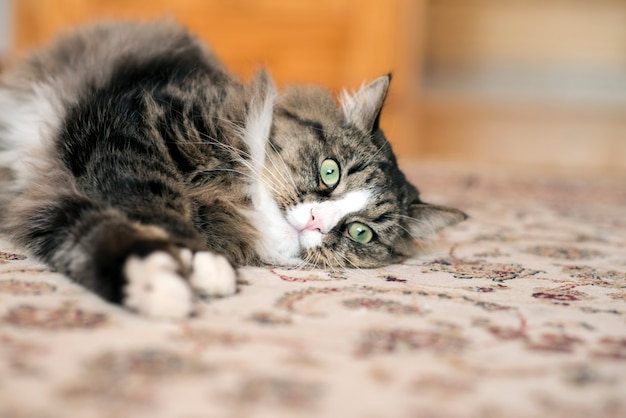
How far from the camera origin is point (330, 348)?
946 millimetres

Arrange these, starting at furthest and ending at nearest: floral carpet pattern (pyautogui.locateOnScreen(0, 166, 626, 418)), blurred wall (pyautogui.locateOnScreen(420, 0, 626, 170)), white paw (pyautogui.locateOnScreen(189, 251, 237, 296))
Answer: blurred wall (pyautogui.locateOnScreen(420, 0, 626, 170))
white paw (pyautogui.locateOnScreen(189, 251, 237, 296))
floral carpet pattern (pyautogui.locateOnScreen(0, 166, 626, 418))

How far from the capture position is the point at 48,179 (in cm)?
142

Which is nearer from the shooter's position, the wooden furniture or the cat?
the cat

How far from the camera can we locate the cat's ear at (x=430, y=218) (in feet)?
5.40

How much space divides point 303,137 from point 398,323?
0.59 meters

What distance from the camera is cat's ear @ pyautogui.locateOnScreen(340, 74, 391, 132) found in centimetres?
159

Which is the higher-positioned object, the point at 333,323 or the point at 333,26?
the point at 333,26

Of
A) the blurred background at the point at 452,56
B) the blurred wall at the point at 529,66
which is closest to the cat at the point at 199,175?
the blurred background at the point at 452,56

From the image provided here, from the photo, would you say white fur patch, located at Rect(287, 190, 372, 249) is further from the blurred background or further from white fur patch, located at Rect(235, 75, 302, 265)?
the blurred background

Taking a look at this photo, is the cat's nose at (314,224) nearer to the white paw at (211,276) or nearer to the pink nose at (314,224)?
the pink nose at (314,224)

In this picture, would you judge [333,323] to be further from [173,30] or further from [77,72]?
[173,30]

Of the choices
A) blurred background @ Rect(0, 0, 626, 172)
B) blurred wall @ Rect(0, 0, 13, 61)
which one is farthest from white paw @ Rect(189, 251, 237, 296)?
blurred wall @ Rect(0, 0, 13, 61)

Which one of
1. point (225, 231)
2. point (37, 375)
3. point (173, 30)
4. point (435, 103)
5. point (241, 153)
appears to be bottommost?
point (37, 375)

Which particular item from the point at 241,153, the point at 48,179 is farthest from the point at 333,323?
the point at 48,179
